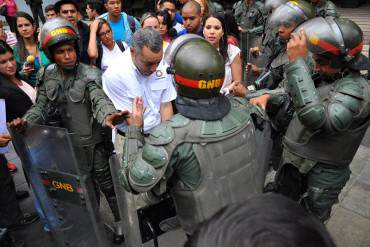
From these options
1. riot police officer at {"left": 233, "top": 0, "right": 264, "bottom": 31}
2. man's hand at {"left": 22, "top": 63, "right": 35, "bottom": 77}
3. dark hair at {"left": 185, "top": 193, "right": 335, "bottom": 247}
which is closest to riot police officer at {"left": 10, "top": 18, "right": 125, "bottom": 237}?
man's hand at {"left": 22, "top": 63, "right": 35, "bottom": 77}

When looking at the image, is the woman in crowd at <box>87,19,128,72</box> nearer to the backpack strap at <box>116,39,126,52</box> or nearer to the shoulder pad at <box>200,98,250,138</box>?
the backpack strap at <box>116,39,126,52</box>

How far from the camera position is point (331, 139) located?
2.28 meters

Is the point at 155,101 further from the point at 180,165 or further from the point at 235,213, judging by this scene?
the point at 235,213

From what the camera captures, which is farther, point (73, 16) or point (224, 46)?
point (73, 16)

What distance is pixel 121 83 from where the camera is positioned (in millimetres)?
2752

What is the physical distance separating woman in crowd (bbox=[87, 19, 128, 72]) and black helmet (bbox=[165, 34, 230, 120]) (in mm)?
2323

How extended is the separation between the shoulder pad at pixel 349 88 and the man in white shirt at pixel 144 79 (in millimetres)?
1357

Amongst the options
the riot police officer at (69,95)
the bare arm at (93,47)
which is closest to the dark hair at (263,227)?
the riot police officer at (69,95)

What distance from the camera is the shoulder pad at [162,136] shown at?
67.4 inches

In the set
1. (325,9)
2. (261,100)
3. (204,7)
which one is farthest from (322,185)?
(325,9)

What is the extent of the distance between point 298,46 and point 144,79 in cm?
131

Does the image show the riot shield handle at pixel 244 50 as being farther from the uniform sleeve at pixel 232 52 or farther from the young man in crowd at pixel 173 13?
the young man in crowd at pixel 173 13

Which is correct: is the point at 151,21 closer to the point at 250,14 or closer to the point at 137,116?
the point at 137,116

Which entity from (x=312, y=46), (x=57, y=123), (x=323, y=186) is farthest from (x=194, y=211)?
(x=57, y=123)
